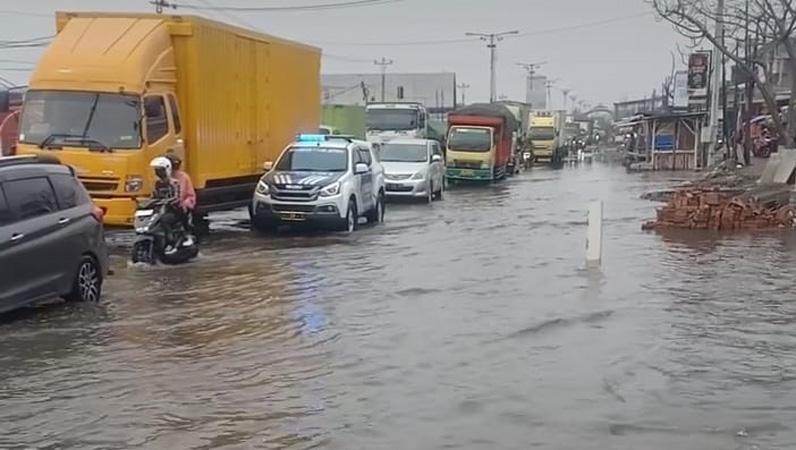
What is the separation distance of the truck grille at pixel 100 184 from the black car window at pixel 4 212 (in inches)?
254

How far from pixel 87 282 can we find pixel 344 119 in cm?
2973

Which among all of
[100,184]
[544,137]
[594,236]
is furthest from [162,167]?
[544,137]

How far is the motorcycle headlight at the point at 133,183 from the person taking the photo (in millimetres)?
18484

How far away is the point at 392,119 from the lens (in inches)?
1795

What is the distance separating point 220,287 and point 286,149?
28.3 ft

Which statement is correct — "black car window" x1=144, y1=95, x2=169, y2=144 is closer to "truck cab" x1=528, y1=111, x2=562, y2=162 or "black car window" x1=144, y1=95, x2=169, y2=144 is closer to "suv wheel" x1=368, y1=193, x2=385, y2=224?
"suv wheel" x1=368, y1=193, x2=385, y2=224

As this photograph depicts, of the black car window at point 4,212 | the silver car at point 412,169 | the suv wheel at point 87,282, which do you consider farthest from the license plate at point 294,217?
the black car window at point 4,212

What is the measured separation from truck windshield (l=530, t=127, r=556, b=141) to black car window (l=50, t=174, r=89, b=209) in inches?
2261

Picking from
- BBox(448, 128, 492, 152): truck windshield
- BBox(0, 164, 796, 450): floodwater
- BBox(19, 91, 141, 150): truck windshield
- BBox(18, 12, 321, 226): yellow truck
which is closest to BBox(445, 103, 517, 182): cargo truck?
BBox(448, 128, 492, 152): truck windshield

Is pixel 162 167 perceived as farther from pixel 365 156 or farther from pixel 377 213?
pixel 377 213

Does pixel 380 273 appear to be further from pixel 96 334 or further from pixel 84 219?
pixel 96 334

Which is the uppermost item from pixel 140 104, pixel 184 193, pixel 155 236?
pixel 140 104

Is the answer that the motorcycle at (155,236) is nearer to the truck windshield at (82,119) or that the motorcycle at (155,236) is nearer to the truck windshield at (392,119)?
the truck windshield at (82,119)

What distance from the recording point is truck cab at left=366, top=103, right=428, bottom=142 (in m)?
45.1
